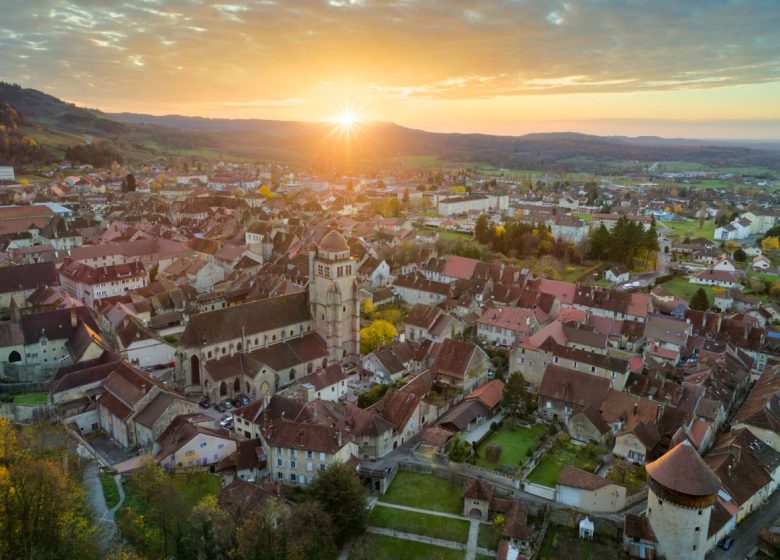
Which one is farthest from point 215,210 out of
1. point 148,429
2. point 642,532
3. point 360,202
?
point 642,532

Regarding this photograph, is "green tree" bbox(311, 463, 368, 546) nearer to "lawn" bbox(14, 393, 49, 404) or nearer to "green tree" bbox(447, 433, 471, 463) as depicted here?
A: "green tree" bbox(447, 433, 471, 463)

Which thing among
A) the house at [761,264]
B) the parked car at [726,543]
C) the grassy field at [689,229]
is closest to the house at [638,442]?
the parked car at [726,543]

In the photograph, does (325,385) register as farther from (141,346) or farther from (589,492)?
(589,492)

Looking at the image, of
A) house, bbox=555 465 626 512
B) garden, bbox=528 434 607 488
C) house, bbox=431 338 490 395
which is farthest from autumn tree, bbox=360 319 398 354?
house, bbox=555 465 626 512

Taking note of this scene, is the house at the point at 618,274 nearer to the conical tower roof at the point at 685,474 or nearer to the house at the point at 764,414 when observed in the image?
the house at the point at 764,414

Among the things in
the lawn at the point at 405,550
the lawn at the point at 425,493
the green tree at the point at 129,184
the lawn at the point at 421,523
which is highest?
Answer: the green tree at the point at 129,184

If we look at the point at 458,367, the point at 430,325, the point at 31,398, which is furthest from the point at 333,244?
the point at 31,398
